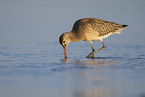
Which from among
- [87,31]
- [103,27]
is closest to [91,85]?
[87,31]

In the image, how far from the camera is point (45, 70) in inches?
318

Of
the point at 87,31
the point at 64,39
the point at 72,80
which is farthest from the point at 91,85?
the point at 87,31

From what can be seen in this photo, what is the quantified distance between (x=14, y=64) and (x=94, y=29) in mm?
3998

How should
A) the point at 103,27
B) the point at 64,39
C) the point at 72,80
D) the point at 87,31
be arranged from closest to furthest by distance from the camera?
the point at 72,80 < the point at 64,39 < the point at 87,31 < the point at 103,27

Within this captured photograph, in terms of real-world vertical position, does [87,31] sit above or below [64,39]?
above

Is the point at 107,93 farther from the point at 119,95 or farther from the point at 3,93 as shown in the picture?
the point at 3,93

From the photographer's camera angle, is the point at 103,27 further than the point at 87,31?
Yes

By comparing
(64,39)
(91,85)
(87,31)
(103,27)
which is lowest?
(91,85)

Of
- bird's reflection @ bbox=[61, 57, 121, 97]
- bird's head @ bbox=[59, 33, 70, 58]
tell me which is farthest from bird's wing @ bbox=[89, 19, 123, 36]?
bird's reflection @ bbox=[61, 57, 121, 97]

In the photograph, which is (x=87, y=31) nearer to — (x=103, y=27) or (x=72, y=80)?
(x=103, y=27)

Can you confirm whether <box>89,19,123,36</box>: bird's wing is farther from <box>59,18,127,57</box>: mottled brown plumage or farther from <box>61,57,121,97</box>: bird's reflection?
<box>61,57,121,97</box>: bird's reflection

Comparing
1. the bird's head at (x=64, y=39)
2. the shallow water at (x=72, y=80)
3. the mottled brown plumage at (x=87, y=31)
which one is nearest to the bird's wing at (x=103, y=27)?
the mottled brown plumage at (x=87, y=31)

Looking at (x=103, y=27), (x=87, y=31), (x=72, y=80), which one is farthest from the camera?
(x=103, y=27)

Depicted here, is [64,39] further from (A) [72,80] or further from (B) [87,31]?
(A) [72,80]
